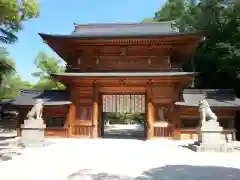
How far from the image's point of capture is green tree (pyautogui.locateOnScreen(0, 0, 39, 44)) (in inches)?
330

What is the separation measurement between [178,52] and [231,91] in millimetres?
5224

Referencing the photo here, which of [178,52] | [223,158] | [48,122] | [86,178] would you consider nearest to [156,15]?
[178,52]

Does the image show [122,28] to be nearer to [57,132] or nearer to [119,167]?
[57,132]

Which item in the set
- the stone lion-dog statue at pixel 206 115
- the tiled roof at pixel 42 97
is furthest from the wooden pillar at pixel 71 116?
the stone lion-dog statue at pixel 206 115

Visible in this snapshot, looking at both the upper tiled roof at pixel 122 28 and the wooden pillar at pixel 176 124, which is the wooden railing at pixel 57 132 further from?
the upper tiled roof at pixel 122 28

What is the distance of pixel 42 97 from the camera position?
21656 millimetres

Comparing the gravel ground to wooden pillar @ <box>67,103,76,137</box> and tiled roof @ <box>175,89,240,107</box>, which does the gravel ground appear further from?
tiled roof @ <box>175,89,240,107</box>

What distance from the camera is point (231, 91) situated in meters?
21.2

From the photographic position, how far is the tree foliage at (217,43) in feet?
79.3

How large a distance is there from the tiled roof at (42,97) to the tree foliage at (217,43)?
567 inches

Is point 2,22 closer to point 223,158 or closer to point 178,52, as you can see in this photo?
point 223,158

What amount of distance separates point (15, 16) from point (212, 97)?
16.4 metres

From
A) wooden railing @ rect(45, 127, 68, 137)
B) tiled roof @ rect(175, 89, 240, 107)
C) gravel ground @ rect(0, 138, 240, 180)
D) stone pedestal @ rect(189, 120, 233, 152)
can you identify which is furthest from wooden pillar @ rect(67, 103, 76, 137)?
stone pedestal @ rect(189, 120, 233, 152)

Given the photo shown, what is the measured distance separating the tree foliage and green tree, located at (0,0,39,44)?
18381 mm
